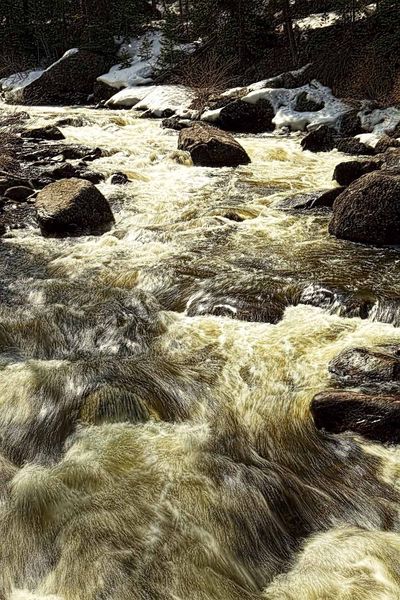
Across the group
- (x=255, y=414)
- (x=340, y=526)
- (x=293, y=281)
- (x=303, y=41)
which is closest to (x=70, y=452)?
(x=255, y=414)

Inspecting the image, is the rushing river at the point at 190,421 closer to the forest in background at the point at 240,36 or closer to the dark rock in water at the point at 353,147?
the dark rock in water at the point at 353,147

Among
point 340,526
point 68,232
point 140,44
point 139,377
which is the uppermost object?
point 140,44

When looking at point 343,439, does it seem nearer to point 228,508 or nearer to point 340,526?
point 340,526

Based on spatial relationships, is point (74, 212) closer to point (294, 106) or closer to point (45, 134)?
point (45, 134)

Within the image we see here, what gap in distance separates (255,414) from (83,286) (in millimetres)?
3381

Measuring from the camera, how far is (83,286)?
663 centimetres

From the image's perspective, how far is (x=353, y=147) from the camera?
41.9 ft

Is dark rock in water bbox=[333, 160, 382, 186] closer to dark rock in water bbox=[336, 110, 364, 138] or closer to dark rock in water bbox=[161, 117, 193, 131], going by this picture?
dark rock in water bbox=[336, 110, 364, 138]

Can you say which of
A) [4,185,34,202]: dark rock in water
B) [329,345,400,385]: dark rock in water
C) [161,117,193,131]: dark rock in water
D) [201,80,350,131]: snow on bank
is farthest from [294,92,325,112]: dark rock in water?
[329,345,400,385]: dark rock in water

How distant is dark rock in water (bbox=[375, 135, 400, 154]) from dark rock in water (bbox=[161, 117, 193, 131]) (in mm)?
6588

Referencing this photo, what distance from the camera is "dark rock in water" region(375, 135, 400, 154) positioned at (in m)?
12.1

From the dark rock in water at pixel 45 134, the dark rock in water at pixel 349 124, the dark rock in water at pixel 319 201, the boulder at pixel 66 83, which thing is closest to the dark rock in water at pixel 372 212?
the dark rock in water at pixel 319 201

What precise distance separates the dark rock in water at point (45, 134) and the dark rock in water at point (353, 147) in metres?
8.71

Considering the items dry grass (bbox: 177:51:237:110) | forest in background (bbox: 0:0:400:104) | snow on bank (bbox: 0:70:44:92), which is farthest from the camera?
snow on bank (bbox: 0:70:44:92)
